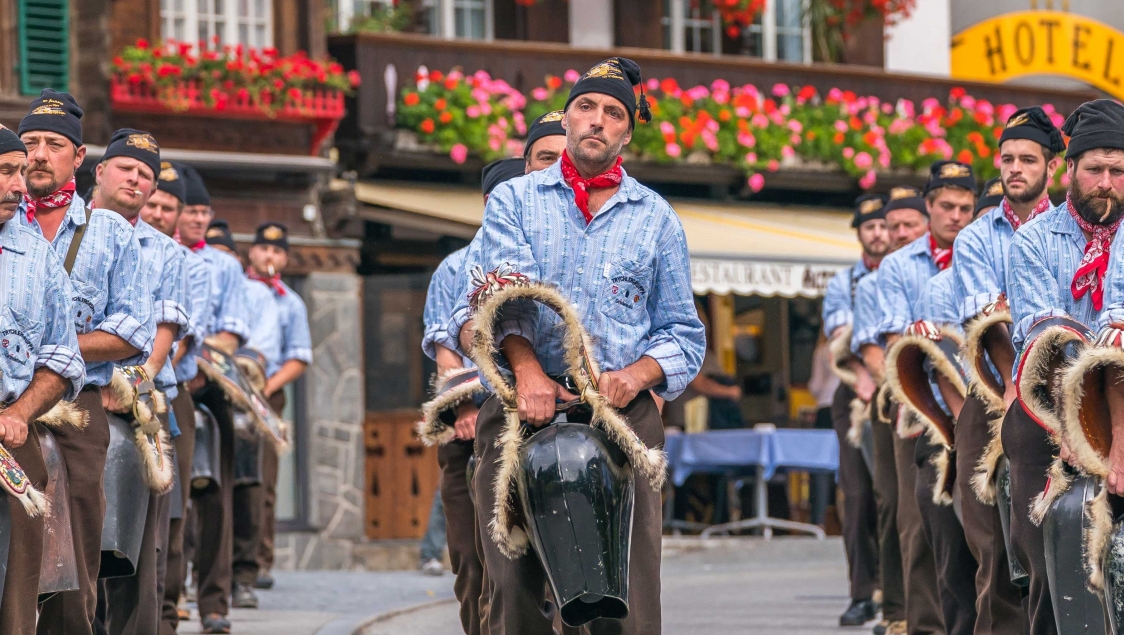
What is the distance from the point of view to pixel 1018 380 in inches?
258

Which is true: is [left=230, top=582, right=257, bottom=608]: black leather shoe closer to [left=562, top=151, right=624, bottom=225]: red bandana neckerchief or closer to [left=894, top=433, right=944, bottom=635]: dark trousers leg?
[left=894, top=433, right=944, bottom=635]: dark trousers leg

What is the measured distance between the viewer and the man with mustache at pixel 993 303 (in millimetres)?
7801

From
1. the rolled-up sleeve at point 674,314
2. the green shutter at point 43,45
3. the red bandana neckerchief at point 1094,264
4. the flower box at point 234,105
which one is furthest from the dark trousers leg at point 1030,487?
the green shutter at point 43,45

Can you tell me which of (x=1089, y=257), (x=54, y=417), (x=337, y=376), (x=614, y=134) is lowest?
(x=337, y=376)

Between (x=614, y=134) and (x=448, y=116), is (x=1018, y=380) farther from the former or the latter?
(x=448, y=116)

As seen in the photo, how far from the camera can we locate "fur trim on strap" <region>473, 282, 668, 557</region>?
5.77 metres

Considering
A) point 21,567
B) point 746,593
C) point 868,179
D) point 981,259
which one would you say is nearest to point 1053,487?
point 981,259

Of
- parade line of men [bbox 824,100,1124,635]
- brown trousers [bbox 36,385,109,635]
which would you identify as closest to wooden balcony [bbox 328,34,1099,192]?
parade line of men [bbox 824,100,1124,635]

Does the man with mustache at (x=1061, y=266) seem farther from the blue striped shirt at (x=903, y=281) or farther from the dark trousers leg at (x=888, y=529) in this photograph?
the dark trousers leg at (x=888, y=529)

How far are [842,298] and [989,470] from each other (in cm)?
455

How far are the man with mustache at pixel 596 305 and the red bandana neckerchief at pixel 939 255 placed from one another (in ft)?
12.3

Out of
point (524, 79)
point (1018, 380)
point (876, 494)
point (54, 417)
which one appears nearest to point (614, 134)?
point (1018, 380)

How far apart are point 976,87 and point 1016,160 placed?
14288 millimetres

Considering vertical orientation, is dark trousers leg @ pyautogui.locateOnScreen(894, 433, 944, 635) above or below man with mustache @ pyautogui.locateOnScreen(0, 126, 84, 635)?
below
